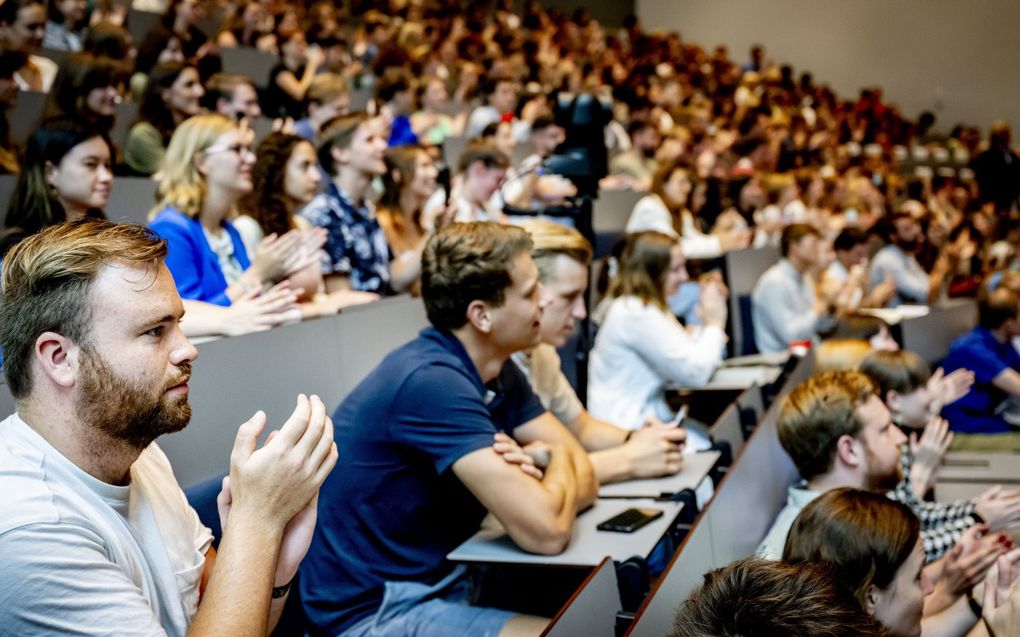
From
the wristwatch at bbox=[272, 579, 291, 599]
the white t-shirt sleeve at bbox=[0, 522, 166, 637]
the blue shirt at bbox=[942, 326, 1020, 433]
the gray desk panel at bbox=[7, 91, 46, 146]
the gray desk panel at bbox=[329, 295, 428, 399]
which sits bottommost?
the blue shirt at bbox=[942, 326, 1020, 433]

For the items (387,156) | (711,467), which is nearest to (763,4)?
(387,156)

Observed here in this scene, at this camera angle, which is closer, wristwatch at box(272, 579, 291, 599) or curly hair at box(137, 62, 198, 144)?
wristwatch at box(272, 579, 291, 599)

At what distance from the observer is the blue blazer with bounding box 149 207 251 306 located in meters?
2.34

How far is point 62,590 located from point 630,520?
110 cm

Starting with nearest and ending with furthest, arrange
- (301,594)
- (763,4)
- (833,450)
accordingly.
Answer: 1. (301,594)
2. (833,450)
3. (763,4)

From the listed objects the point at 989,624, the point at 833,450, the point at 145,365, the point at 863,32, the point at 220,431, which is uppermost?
the point at 863,32

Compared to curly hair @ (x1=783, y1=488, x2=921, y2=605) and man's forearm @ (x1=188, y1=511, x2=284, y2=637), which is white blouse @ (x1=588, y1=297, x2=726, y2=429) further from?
man's forearm @ (x1=188, y1=511, x2=284, y2=637)

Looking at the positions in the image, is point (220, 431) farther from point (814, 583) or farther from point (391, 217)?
point (391, 217)

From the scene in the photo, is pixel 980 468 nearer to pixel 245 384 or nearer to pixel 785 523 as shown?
pixel 785 523

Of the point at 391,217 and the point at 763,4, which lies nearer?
the point at 391,217

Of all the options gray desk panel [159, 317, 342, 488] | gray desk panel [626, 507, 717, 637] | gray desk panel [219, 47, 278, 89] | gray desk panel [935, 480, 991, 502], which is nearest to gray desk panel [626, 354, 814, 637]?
gray desk panel [626, 507, 717, 637]

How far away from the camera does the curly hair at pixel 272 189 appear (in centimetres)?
303

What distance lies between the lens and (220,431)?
1.81 metres

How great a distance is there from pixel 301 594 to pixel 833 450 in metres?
1.15
